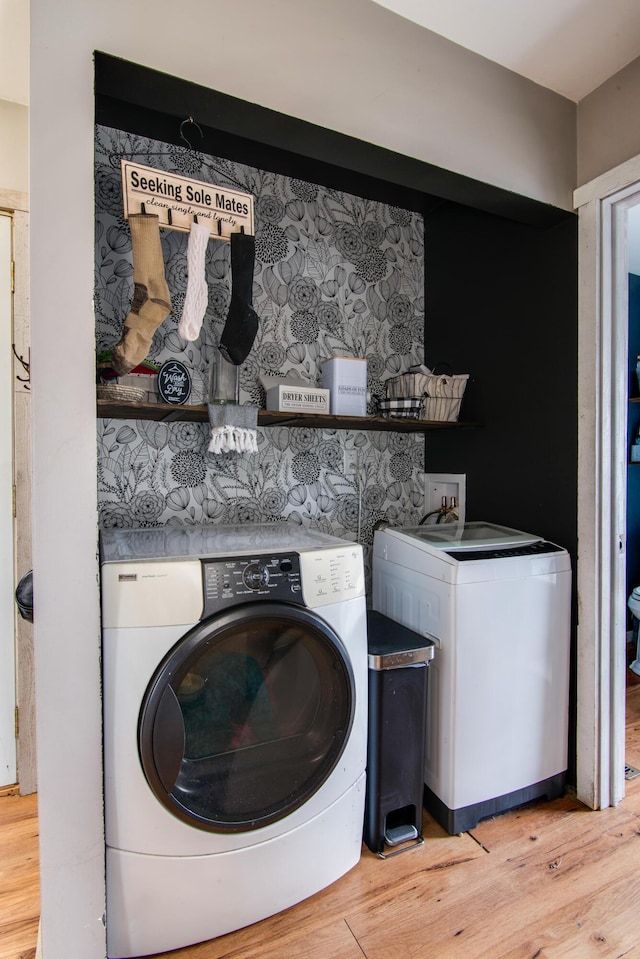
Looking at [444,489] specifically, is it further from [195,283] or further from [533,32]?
[533,32]

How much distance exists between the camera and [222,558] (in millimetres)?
1261

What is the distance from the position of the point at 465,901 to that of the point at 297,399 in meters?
1.66

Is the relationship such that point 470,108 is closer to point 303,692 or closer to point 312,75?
point 312,75

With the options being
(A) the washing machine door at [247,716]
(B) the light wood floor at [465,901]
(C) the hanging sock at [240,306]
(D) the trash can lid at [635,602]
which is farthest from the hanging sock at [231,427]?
(D) the trash can lid at [635,602]

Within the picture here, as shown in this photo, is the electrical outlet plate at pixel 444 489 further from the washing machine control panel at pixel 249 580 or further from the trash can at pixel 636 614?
the trash can at pixel 636 614

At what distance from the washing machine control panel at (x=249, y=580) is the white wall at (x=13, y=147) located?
1674 millimetres

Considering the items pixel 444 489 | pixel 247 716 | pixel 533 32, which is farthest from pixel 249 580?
pixel 533 32

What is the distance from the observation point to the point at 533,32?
4.96ft

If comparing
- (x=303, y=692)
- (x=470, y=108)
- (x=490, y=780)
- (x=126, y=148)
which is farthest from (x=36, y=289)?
(x=490, y=780)

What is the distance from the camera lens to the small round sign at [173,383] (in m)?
1.73

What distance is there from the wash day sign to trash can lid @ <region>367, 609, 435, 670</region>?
1.29 meters

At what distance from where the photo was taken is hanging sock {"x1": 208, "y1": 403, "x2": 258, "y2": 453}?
163 cm

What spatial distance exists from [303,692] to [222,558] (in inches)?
18.6

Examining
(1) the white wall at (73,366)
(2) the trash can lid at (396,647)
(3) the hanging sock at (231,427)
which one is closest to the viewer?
(1) the white wall at (73,366)
